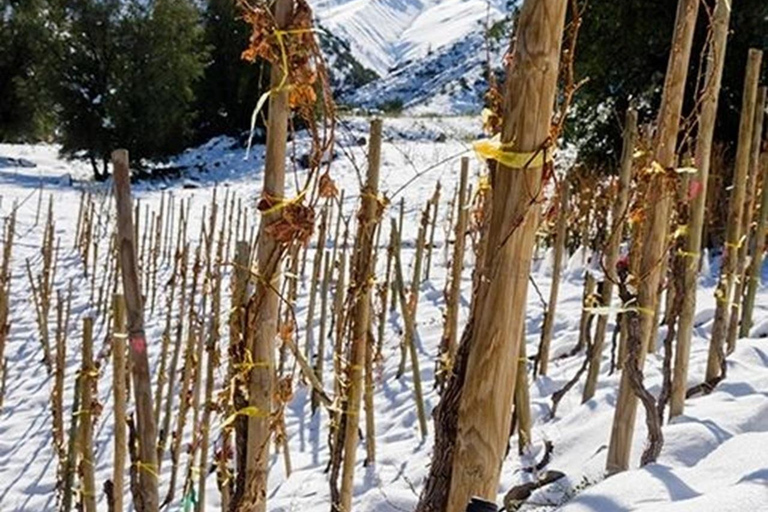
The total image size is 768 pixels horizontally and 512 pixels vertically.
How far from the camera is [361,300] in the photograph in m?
1.76

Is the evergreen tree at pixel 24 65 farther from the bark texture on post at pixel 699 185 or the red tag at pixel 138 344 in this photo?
the red tag at pixel 138 344

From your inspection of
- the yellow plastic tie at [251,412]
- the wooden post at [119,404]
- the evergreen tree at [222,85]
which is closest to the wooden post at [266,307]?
the yellow plastic tie at [251,412]

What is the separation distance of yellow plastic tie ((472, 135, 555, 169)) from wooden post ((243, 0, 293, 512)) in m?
0.30

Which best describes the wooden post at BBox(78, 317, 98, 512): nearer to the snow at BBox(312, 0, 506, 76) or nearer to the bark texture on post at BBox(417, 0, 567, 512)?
the bark texture on post at BBox(417, 0, 567, 512)

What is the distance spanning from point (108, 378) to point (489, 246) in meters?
3.92

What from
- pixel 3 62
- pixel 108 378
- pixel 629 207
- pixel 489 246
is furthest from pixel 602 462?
pixel 3 62

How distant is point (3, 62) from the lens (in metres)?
13.0

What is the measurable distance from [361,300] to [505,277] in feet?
2.41

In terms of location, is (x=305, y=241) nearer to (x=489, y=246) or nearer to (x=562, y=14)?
(x=489, y=246)

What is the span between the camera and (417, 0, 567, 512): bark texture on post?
1.03 metres

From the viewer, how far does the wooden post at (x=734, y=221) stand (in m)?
2.24

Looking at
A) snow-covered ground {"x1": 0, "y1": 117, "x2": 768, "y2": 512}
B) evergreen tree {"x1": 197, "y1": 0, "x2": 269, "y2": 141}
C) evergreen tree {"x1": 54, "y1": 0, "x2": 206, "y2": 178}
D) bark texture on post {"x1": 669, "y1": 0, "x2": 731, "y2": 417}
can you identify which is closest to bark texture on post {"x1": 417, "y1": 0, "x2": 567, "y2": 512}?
snow-covered ground {"x1": 0, "y1": 117, "x2": 768, "y2": 512}

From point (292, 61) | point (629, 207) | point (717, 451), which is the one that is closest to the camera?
point (292, 61)

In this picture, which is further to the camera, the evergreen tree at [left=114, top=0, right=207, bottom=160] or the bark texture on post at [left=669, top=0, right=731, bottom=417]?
the evergreen tree at [left=114, top=0, right=207, bottom=160]
